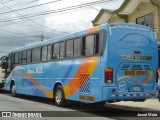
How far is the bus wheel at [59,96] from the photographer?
15663 mm

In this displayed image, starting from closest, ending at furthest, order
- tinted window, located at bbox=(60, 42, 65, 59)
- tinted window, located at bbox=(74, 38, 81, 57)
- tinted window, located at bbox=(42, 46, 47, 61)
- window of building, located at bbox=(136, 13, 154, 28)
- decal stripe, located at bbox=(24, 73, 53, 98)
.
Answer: tinted window, located at bbox=(74, 38, 81, 57), tinted window, located at bbox=(60, 42, 65, 59), decal stripe, located at bbox=(24, 73, 53, 98), tinted window, located at bbox=(42, 46, 47, 61), window of building, located at bbox=(136, 13, 154, 28)

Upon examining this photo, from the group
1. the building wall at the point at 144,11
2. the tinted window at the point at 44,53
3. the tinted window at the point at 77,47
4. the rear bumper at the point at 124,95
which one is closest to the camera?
the rear bumper at the point at 124,95

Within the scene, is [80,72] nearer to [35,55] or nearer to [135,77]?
[135,77]

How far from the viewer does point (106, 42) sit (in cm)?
1265

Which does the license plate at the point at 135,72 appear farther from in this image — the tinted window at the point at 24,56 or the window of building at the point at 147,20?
the window of building at the point at 147,20

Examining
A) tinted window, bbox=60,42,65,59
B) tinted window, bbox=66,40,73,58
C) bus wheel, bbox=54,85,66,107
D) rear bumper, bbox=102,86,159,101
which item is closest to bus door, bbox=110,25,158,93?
rear bumper, bbox=102,86,159,101

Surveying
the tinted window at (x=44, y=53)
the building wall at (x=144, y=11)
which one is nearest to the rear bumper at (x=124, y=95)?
the tinted window at (x=44, y=53)

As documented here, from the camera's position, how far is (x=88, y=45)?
1381 cm

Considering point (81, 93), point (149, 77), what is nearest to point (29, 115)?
point (81, 93)

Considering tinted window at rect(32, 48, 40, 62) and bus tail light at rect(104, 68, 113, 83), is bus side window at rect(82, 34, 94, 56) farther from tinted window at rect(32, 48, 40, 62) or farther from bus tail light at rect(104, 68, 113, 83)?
tinted window at rect(32, 48, 40, 62)

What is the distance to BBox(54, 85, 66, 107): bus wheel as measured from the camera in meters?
Result: 15.7

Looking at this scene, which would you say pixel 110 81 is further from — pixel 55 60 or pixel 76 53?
pixel 55 60

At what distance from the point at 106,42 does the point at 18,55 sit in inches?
400

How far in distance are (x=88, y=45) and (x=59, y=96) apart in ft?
11.1
